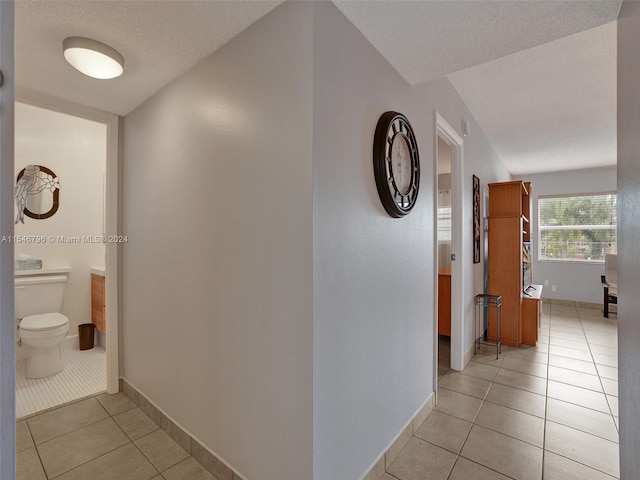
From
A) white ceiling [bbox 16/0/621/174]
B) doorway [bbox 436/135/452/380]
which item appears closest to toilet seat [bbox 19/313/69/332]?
white ceiling [bbox 16/0/621/174]

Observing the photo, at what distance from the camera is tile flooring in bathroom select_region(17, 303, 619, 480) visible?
1.61 meters

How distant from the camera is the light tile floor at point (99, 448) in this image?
1.60 m

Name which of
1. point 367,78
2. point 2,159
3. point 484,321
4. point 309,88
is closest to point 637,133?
point 367,78

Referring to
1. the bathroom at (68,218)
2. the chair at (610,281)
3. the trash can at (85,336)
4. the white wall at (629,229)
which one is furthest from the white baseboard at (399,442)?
the chair at (610,281)

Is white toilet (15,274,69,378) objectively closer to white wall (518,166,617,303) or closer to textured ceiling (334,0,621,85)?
textured ceiling (334,0,621,85)

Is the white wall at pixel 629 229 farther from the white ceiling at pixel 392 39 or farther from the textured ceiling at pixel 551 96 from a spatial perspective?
the textured ceiling at pixel 551 96

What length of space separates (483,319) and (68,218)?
4.97m

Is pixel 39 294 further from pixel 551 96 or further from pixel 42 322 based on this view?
pixel 551 96

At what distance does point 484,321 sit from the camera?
372 centimetres

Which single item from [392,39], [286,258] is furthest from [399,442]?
[392,39]

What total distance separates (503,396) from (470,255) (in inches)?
52.2

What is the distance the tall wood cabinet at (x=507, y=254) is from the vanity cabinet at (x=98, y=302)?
442cm

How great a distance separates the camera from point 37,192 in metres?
3.11

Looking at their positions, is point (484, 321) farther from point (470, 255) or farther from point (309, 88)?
point (309, 88)
